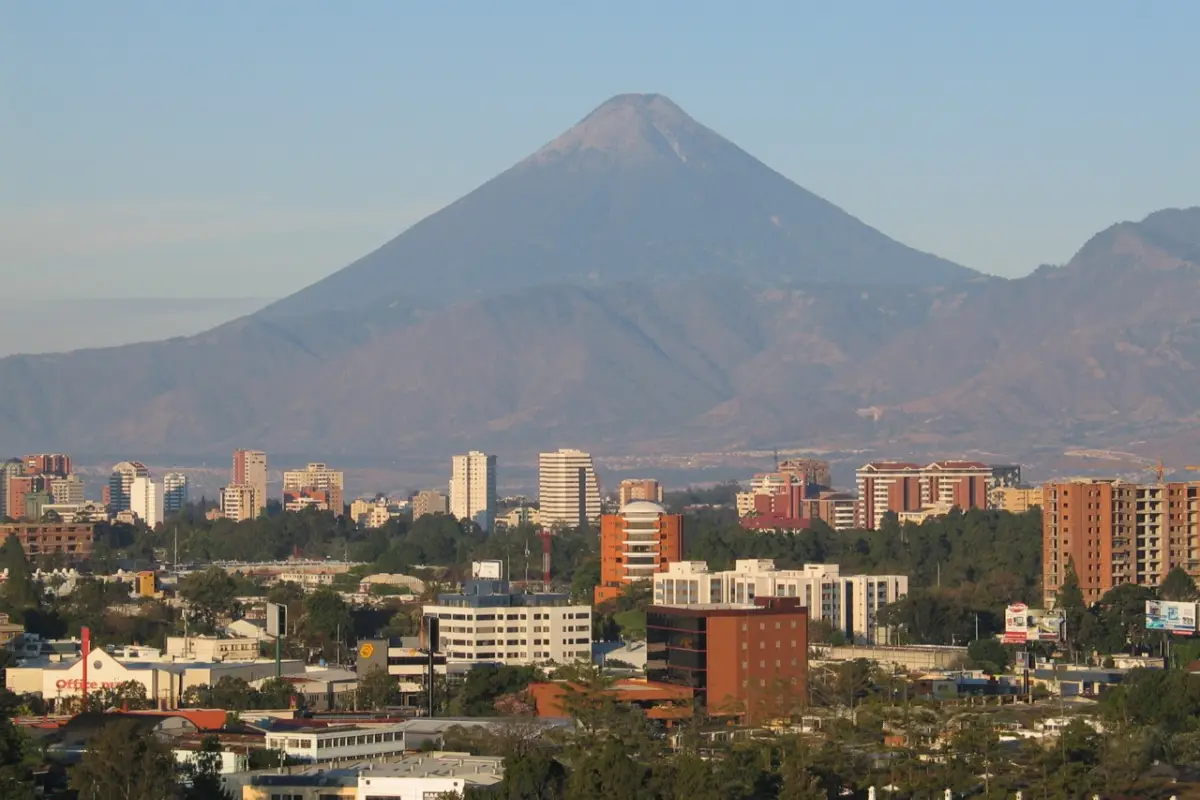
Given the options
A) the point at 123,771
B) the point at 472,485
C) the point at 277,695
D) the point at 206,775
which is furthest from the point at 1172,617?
the point at 472,485

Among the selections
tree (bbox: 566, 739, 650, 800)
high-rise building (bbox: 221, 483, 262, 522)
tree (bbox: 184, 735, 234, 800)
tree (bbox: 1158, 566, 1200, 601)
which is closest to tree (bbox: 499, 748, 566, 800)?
tree (bbox: 566, 739, 650, 800)

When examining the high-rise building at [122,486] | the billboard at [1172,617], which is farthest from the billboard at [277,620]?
the high-rise building at [122,486]

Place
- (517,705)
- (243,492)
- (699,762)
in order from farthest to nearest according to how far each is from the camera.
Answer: (243,492) < (517,705) < (699,762)

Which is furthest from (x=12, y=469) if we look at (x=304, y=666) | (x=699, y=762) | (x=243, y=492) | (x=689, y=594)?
(x=699, y=762)

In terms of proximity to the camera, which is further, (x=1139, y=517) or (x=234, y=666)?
(x=1139, y=517)

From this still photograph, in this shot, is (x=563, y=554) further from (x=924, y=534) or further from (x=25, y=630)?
(x=25, y=630)

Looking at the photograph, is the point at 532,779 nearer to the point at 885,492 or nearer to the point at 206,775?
the point at 206,775

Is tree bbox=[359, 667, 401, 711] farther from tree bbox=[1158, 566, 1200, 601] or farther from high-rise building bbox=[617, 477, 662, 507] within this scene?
high-rise building bbox=[617, 477, 662, 507]
